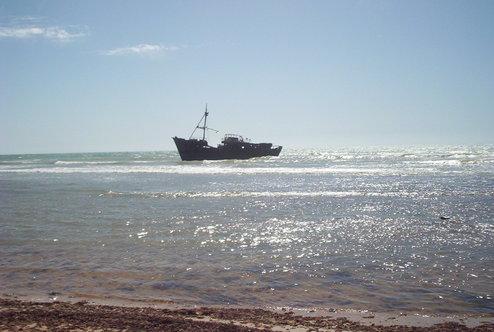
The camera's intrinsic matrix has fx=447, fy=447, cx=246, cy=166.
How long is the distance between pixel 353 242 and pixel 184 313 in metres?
7.03

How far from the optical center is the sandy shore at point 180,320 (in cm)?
621

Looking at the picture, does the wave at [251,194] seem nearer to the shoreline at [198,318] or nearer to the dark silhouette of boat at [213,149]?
the shoreline at [198,318]

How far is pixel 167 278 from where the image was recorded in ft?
30.7

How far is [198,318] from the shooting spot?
681cm

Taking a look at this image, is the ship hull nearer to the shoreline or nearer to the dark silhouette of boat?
the dark silhouette of boat

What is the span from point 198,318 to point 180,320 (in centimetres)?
39

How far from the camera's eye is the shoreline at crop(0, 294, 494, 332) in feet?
20.6

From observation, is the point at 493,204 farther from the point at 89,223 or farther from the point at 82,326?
the point at 82,326

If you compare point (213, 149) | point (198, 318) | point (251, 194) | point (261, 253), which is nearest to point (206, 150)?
point (213, 149)

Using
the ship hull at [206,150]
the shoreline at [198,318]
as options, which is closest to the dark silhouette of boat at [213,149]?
the ship hull at [206,150]

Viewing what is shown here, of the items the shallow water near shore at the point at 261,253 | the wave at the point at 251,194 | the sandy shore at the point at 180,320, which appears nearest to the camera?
the sandy shore at the point at 180,320

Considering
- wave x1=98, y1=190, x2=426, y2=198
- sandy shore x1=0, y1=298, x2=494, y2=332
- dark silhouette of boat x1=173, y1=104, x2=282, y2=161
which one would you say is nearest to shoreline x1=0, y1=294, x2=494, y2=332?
sandy shore x1=0, y1=298, x2=494, y2=332

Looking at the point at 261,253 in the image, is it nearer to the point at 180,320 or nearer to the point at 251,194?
the point at 180,320

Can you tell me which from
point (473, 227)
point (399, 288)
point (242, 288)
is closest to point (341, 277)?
point (399, 288)
